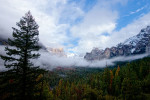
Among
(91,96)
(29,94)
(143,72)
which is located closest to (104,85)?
(91,96)

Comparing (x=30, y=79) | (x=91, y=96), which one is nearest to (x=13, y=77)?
(x=30, y=79)

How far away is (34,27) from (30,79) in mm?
6388

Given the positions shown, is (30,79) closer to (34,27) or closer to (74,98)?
(34,27)

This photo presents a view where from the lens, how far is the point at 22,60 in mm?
10039

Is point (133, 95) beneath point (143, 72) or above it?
beneath

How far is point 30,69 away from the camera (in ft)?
34.2

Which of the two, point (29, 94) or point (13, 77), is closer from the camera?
point (13, 77)

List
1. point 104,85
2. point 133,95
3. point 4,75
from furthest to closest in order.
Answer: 1. point 104,85
2. point 133,95
3. point 4,75

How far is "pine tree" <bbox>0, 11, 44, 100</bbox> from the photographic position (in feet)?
31.4

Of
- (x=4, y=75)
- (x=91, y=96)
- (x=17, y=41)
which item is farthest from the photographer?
(x=91, y=96)

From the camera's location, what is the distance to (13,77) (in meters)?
9.50

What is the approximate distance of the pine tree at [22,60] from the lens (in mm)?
9562

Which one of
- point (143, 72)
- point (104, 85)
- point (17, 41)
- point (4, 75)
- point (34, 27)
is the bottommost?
point (104, 85)

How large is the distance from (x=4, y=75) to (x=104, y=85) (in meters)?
41.3
